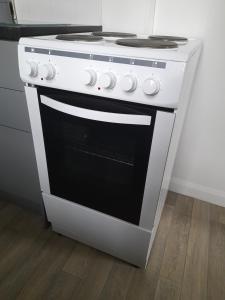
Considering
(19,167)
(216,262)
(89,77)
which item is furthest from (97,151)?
(216,262)

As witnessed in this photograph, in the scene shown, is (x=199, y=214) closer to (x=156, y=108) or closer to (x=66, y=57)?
(x=156, y=108)

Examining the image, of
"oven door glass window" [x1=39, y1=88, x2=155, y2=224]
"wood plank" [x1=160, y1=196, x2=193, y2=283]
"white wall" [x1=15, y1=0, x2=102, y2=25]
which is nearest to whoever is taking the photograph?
"oven door glass window" [x1=39, y1=88, x2=155, y2=224]

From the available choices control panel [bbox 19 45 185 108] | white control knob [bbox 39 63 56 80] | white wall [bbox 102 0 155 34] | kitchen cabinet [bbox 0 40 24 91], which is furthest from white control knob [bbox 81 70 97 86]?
white wall [bbox 102 0 155 34]

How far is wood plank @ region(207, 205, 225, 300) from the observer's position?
40.0 inches

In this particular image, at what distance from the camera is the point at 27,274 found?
1066mm

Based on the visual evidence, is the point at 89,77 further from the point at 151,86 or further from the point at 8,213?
the point at 8,213

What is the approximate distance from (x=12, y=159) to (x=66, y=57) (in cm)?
70

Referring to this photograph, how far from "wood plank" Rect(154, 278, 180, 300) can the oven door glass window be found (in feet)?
1.25

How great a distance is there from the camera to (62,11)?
51.9 inches

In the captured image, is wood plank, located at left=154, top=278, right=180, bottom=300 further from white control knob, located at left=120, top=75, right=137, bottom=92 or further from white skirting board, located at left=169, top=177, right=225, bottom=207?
white control knob, located at left=120, top=75, right=137, bottom=92

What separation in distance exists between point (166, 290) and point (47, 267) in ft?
1.92

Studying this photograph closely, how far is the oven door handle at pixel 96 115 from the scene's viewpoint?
0.68m

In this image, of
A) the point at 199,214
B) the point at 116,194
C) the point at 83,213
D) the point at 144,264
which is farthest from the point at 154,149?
the point at 199,214

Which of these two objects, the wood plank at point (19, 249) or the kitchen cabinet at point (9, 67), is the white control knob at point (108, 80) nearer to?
the kitchen cabinet at point (9, 67)
